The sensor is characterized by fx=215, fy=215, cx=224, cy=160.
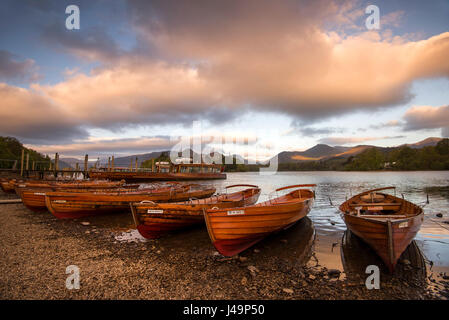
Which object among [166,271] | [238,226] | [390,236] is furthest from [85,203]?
[390,236]

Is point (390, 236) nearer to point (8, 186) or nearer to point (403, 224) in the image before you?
point (403, 224)

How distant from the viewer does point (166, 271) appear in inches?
221

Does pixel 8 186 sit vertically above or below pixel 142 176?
above

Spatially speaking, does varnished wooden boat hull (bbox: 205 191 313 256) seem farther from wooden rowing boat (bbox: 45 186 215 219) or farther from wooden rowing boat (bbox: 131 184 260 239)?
wooden rowing boat (bbox: 45 186 215 219)

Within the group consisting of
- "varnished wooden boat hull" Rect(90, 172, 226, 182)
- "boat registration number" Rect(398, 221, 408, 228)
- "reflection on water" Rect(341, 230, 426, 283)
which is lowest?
"reflection on water" Rect(341, 230, 426, 283)

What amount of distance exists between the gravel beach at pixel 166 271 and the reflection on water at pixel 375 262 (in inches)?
11.7

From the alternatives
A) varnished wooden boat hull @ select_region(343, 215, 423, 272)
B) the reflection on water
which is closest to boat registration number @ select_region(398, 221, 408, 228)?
varnished wooden boat hull @ select_region(343, 215, 423, 272)

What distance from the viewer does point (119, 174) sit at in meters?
37.9

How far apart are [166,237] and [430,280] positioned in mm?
8034

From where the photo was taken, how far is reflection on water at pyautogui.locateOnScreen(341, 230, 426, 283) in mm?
5471

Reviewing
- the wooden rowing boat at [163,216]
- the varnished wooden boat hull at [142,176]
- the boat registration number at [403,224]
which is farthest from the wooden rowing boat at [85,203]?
the varnished wooden boat hull at [142,176]

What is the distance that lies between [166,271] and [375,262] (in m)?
5.88

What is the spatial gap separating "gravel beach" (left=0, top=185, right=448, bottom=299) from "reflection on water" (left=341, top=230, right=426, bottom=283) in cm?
30

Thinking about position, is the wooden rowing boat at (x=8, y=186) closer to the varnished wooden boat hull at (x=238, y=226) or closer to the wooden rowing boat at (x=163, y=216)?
the wooden rowing boat at (x=163, y=216)
